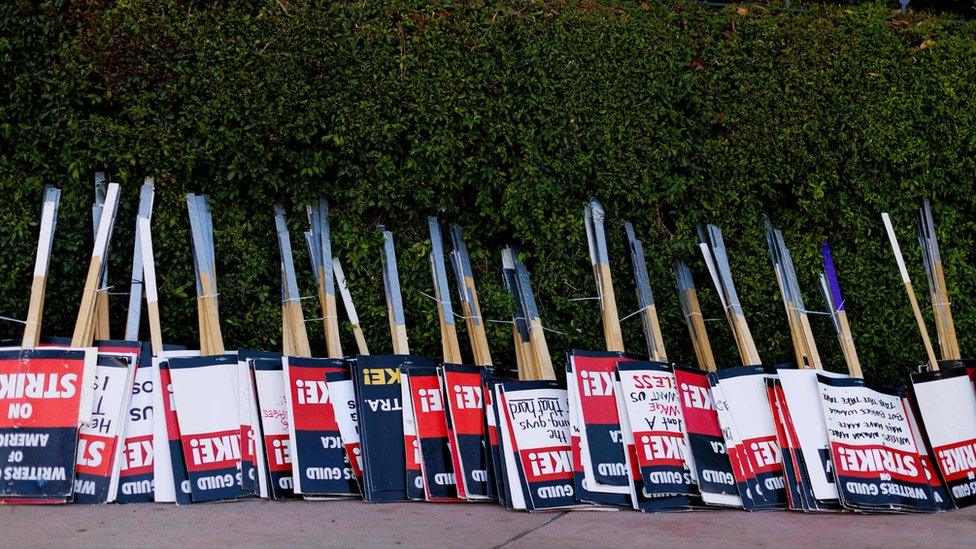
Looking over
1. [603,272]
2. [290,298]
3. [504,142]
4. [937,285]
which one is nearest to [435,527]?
[290,298]

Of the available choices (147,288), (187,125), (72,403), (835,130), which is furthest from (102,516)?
(835,130)

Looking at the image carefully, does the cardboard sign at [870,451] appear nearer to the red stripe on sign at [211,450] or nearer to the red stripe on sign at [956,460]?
the red stripe on sign at [956,460]

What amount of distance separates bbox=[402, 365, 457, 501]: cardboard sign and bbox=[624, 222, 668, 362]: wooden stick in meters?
1.54

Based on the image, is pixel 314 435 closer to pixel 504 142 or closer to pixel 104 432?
pixel 104 432

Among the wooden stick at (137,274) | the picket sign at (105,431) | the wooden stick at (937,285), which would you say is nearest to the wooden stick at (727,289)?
the wooden stick at (937,285)

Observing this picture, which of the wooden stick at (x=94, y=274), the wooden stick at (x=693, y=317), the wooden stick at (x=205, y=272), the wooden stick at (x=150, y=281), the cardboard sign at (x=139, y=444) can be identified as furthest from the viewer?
the wooden stick at (x=693, y=317)

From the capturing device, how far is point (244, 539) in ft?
16.6

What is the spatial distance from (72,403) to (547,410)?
9.07 feet

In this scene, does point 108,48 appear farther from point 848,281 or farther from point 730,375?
point 848,281

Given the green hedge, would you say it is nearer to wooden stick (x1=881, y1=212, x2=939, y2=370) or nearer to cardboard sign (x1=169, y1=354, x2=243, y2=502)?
wooden stick (x1=881, y1=212, x2=939, y2=370)

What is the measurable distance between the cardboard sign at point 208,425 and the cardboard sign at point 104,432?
296 mm

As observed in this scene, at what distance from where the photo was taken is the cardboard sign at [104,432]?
566 centimetres

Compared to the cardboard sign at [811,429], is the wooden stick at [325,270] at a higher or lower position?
higher

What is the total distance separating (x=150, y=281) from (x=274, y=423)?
46.9 inches
